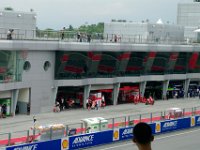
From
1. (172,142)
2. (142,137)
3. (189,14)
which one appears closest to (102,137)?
(172,142)

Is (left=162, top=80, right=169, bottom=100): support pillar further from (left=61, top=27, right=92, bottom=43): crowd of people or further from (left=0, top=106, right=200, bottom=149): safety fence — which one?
(left=0, top=106, right=200, bottom=149): safety fence

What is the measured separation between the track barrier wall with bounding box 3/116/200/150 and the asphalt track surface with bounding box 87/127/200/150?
0.48 m

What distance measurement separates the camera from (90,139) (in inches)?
1131

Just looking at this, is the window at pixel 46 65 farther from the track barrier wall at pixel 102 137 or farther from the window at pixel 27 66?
the track barrier wall at pixel 102 137

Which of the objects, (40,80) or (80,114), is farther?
(80,114)

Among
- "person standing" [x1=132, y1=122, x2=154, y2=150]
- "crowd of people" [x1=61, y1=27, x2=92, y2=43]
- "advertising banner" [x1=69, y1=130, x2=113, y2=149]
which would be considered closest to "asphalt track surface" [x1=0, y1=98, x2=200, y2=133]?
"advertising banner" [x1=69, y1=130, x2=113, y2=149]

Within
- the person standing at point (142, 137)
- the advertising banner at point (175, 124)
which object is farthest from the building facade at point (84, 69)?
the person standing at point (142, 137)

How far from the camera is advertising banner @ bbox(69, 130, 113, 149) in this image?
2725 cm

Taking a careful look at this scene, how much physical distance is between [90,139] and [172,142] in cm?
635

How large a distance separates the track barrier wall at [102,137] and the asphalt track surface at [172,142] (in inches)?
18.8

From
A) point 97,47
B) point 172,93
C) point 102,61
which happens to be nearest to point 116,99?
point 102,61

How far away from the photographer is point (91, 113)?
45.7 meters

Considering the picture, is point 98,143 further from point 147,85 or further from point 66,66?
point 147,85

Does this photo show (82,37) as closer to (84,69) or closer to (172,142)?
(84,69)
